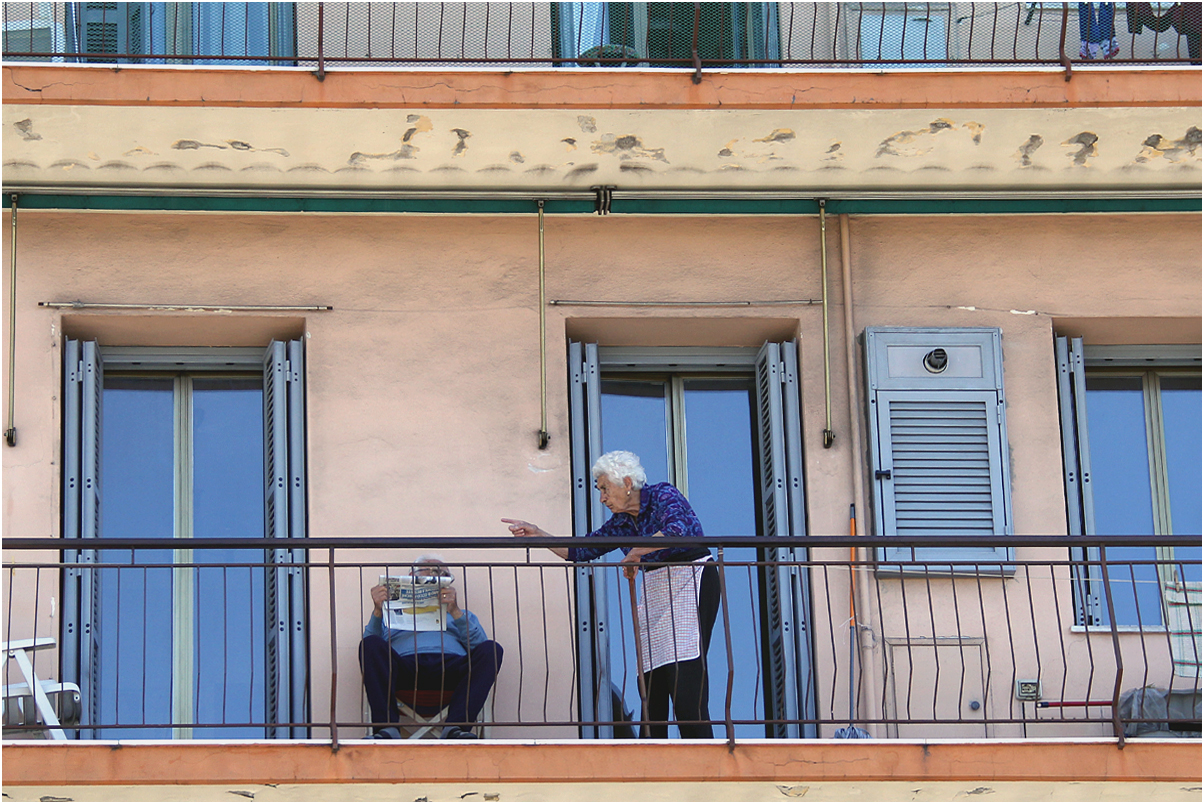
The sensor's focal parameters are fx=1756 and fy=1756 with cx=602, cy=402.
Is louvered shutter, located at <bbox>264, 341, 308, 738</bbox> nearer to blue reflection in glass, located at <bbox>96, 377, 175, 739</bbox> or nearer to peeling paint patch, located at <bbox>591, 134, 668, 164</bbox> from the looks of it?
blue reflection in glass, located at <bbox>96, 377, 175, 739</bbox>

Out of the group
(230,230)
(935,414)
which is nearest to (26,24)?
(230,230)

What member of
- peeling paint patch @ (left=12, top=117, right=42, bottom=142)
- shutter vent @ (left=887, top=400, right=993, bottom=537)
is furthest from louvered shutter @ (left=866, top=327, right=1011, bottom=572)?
peeling paint patch @ (left=12, top=117, right=42, bottom=142)

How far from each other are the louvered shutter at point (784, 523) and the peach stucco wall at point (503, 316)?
0.32 ft

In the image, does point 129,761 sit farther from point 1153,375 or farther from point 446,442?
point 1153,375

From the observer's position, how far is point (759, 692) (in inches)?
358

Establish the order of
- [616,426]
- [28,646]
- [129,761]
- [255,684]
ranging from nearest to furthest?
[129,761], [28,646], [255,684], [616,426]

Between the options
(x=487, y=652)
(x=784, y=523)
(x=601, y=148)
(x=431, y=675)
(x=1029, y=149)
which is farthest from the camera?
(x=784, y=523)

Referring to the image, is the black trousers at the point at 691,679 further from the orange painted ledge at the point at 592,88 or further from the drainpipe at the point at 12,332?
the drainpipe at the point at 12,332

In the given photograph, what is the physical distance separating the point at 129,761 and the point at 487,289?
3.09 metres

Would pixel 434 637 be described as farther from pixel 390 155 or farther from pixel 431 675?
pixel 390 155

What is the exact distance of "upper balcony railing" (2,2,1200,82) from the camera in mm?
9055

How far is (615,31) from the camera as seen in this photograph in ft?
30.5

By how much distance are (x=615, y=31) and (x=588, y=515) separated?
2561 millimetres

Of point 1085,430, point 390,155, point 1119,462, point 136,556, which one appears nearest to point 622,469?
point 390,155
